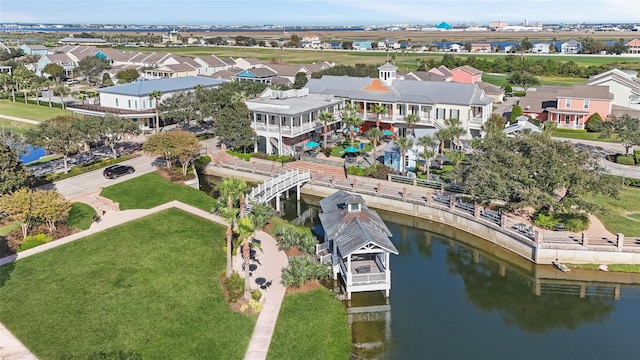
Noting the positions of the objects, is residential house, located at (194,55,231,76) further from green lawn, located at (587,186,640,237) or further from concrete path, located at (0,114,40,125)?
green lawn, located at (587,186,640,237)

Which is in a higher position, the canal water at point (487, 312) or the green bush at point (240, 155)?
the green bush at point (240, 155)

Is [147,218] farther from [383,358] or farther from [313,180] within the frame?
[383,358]

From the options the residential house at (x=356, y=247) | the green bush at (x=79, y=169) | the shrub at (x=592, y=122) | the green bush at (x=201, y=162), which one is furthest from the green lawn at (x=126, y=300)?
the shrub at (x=592, y=122)

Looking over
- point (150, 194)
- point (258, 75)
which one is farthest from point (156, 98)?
point (258, 75)

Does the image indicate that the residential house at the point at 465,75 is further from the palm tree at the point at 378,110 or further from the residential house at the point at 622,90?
the palm tree at the point at 378,110

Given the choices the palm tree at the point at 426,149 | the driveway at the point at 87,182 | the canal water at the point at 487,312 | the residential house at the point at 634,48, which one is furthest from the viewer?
the residential house at the point at 634,48

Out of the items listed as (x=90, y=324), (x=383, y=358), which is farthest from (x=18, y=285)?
(x=383, y=358)
